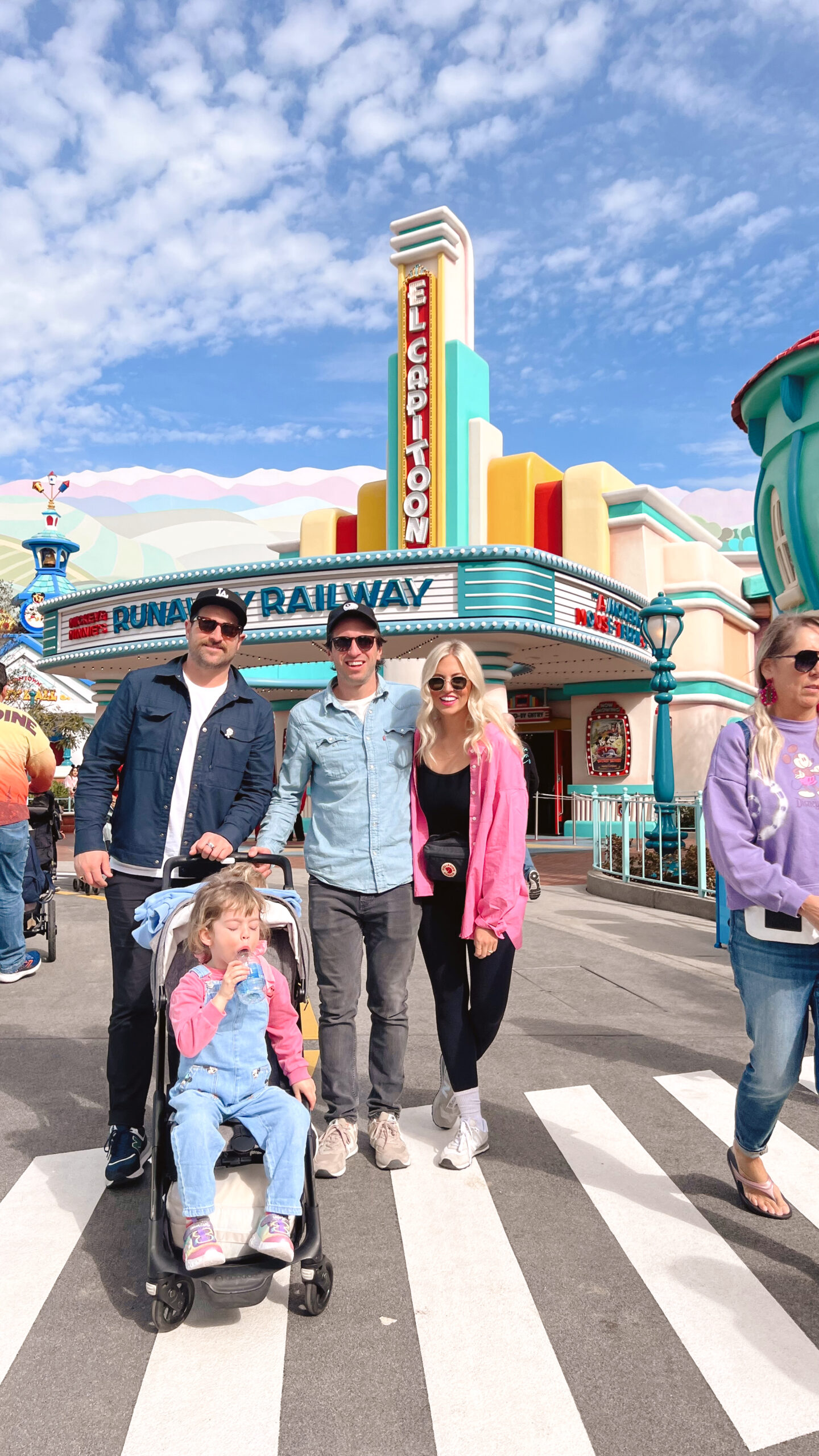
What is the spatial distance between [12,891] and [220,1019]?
473 cm

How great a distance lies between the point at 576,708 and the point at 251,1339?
2247 centimetres

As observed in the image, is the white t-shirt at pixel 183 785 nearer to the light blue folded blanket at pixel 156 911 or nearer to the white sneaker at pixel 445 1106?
the light blue folded blanket at pixel 156 911

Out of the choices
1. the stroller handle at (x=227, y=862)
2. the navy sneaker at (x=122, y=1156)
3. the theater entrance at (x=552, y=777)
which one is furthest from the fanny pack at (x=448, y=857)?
the theater entrance at (x=552, y=777)

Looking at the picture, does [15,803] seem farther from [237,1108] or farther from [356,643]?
[237,1108]

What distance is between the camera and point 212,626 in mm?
3729

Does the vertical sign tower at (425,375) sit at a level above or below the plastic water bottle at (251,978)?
above

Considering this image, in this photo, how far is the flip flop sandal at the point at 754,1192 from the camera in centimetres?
335

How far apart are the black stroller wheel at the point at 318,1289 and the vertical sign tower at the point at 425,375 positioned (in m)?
20.3

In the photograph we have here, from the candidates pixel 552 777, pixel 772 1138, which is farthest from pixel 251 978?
pixel 552 777

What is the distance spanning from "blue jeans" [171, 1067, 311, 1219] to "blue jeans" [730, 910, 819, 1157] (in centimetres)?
153

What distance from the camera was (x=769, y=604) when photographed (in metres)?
27.7

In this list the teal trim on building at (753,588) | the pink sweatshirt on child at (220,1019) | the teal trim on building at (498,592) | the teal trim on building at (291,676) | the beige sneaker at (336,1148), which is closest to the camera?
the pink sweatshirt on child at (220,1019)

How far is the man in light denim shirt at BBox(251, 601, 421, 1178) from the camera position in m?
3.81

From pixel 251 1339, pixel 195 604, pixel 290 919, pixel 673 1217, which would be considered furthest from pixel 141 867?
pixel 673 1217
